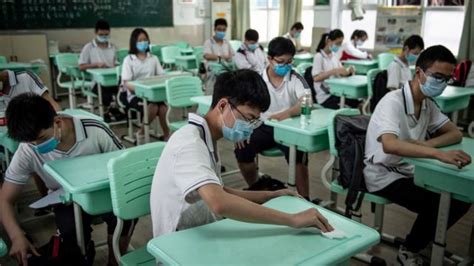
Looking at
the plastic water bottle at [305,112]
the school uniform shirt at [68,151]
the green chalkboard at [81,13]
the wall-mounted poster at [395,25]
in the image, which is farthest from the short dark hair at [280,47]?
the green chalkboard at [81,13]

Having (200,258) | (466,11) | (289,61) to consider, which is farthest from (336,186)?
(466,11)

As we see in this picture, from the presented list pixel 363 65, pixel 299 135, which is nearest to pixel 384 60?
pixel 363 65

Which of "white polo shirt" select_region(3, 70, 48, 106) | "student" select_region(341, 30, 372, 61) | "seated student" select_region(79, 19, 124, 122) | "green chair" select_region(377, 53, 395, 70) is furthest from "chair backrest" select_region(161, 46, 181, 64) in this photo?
"white polo shirt" select_region(3, 70, 48, 106)

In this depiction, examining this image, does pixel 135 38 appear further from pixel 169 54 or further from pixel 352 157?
pixel 352 157

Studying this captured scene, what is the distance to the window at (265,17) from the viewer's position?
9602mm

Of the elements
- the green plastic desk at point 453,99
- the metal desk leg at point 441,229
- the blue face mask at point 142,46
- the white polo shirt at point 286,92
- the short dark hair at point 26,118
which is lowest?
the metal desk leg at point 441,229

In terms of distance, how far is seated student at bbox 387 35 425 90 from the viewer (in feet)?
14.7

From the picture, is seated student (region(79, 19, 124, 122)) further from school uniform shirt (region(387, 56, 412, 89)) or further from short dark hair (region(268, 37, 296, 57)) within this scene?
school uniform shirt (region(387, 56, 412, 89))

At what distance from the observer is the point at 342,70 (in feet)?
16.7

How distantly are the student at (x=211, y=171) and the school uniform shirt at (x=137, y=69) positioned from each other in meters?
3.38

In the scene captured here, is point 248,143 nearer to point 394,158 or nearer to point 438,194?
point 394,158

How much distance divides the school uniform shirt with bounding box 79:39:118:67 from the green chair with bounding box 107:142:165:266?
14.2 ft

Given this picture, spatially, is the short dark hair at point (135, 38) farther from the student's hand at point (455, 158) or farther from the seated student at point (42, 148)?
the student's hand at point (455, 158)

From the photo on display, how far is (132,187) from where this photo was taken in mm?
1785
